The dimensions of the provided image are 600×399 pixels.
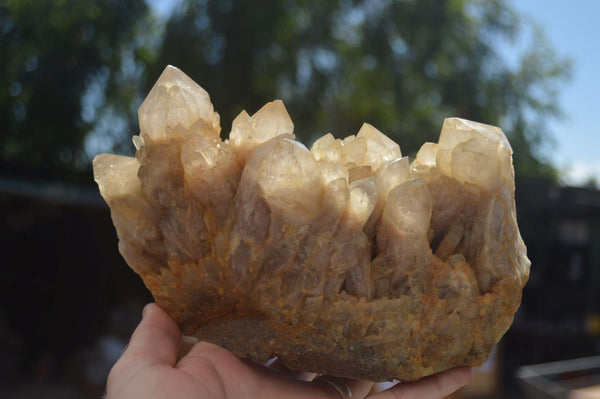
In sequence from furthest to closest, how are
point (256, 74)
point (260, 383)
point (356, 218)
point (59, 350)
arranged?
point (256, 74) < point (59, 350) < point (260, 383) < point (356, 218)

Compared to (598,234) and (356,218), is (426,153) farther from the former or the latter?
(598,234)

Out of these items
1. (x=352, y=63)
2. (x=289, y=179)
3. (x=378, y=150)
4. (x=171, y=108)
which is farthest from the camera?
(x=352, y=63)

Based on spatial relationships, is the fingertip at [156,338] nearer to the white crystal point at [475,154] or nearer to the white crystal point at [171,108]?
the white crystal point at [171,108]

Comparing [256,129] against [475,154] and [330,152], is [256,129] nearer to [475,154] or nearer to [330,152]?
[330,152]

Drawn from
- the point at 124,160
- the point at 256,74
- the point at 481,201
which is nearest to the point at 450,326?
the point at 481,201

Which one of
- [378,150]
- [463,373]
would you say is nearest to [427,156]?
[378,150]

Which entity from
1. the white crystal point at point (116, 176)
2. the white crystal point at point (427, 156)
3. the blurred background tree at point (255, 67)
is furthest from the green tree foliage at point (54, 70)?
the white crystal point at point (427, 156)
